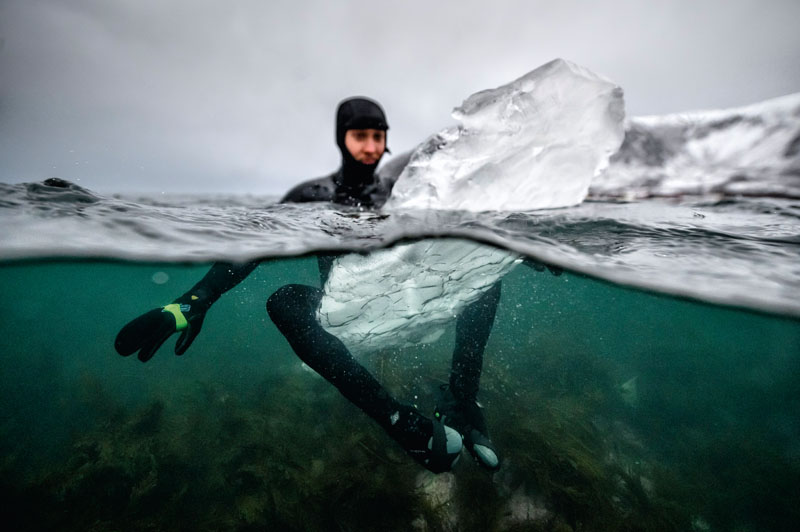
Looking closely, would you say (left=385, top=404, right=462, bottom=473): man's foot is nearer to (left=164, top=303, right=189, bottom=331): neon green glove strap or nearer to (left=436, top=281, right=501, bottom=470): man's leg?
(left=436, top=281, right=501, bottom=470): man's leg

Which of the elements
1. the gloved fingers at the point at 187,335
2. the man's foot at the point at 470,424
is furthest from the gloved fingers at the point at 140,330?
the man's foot at the point at 470,424

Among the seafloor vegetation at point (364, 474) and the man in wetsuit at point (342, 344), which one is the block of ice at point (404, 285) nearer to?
the man in wetsuit at point (342, 344)

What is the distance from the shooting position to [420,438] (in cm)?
320

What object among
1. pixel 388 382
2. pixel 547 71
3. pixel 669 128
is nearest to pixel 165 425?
pixel 388 382

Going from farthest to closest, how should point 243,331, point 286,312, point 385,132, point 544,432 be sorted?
point 243,331 → point 544,432 → point 385,132 → point 286,312

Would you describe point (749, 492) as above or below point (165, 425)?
below

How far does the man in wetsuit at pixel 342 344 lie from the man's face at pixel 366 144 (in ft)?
0.04

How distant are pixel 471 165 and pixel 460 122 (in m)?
0.63

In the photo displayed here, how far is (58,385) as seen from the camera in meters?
15.9

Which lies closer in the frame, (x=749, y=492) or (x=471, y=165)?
(x=471, y=165)

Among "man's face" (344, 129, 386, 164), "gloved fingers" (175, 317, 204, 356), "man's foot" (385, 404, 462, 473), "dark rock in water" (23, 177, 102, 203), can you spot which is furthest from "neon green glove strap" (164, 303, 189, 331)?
"man's face" (344, 129, 386, 164)

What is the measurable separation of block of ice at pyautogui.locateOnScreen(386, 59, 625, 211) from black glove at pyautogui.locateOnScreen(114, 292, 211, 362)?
2.90 meters

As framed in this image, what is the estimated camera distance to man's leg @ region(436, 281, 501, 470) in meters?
4.23

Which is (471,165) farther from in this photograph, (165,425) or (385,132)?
(165,425)
